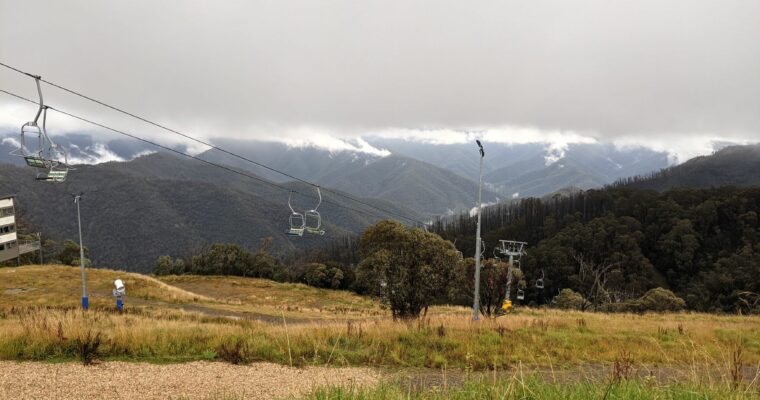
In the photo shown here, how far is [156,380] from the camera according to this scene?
966cm

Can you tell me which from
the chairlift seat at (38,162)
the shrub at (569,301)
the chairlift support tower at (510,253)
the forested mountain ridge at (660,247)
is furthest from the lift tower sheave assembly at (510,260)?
the forested mountain ridge at (660,247)

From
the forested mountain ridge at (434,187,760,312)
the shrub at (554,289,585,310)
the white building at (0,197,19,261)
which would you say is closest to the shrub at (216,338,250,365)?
the shrub at (554,289,585,310)

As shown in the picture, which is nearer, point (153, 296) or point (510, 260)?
point (510, 260)

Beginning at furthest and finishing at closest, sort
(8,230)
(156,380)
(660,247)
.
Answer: (660,247) → (8,230) → (156,380)

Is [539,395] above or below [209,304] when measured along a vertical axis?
above

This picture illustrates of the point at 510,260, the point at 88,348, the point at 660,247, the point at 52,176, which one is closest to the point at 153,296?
the point at 510,260

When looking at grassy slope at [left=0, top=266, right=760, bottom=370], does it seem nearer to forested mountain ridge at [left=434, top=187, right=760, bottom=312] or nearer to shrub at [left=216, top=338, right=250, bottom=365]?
shrub at [left=216, top=338, right=250, bottom=365]

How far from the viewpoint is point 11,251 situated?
256 feet

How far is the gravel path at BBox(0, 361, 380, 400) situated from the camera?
8.73 meters

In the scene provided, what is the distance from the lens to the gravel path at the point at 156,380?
8727 mm

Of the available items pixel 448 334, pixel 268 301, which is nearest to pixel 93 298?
pixel 268 301

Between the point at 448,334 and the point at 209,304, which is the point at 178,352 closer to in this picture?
the point at 448,334

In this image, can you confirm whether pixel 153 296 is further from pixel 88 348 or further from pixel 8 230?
pixel 8 230

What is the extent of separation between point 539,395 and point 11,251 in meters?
98.2
